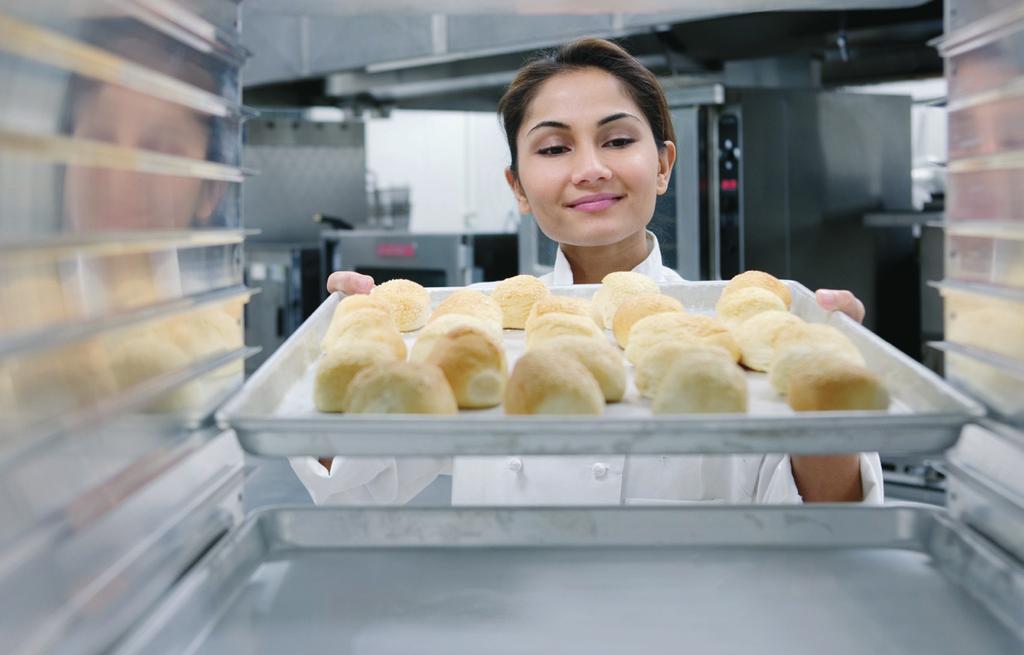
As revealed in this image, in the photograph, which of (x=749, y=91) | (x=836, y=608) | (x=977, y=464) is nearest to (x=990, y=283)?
(x=977, y=464)

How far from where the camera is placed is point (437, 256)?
157 inches

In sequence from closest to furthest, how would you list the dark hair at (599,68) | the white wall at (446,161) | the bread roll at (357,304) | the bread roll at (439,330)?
the bread roll at (439,330), the bread roll at (357,304), the dark hair at (599,68), the white wall at (446,161)

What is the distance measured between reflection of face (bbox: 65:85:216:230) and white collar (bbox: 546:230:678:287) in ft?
3.61

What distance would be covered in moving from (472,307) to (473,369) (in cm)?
29

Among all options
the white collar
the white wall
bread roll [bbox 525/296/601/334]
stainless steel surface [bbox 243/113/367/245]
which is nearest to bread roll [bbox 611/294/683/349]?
bread roll [bbox 525/296/601/334]

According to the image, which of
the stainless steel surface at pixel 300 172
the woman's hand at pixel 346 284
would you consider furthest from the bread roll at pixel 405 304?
the stainless steel surface at pixel 300 172

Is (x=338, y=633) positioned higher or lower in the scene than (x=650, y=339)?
lower

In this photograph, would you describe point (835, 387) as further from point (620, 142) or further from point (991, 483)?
point (620, 142)

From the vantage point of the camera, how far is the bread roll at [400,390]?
27.7 inches

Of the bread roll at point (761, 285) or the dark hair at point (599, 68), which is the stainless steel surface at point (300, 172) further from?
the bread roll at point (761, 285)

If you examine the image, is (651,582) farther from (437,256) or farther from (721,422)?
(437,256)

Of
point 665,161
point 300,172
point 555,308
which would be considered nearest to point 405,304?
point 555,308

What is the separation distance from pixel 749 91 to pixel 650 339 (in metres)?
2.59

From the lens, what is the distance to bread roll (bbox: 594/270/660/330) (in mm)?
1196
